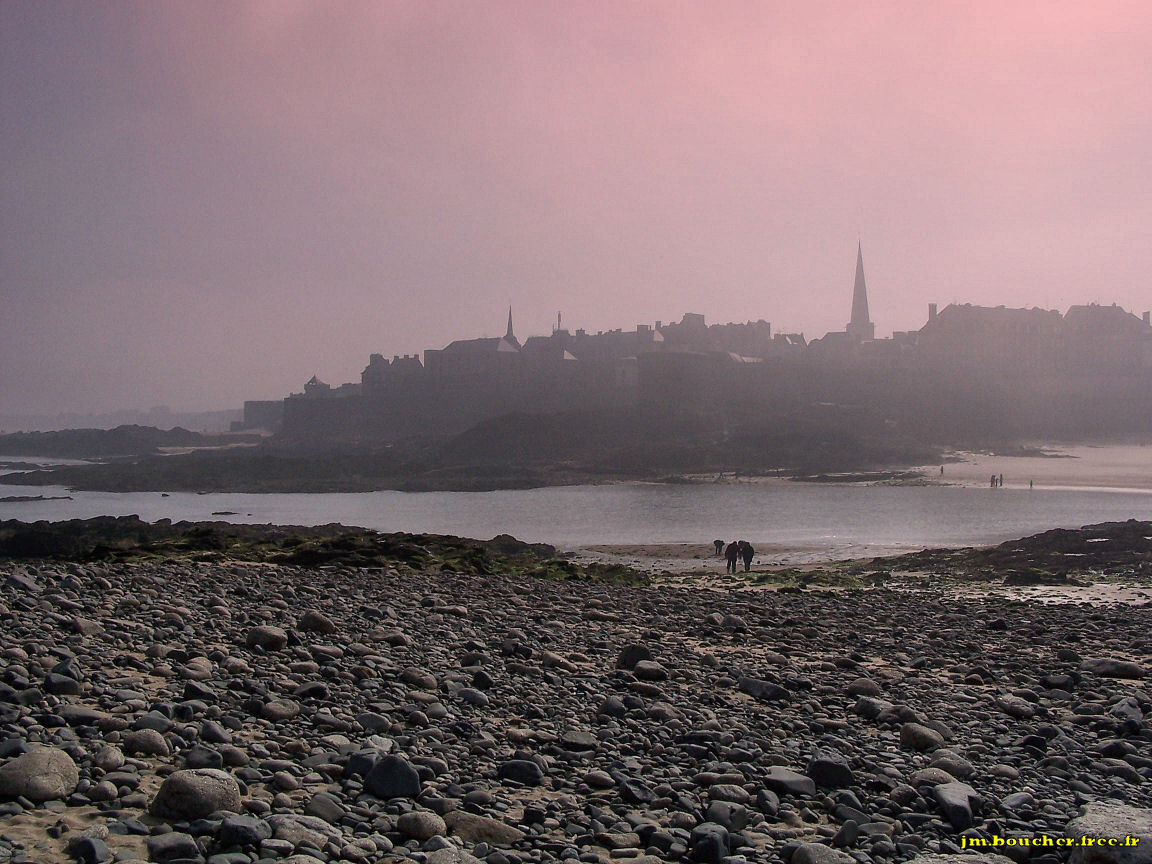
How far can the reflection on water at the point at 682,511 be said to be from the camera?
119ft

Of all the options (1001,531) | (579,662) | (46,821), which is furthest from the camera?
(1001,531)

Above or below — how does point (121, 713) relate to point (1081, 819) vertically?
above

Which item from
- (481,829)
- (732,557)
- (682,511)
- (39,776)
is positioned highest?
(39,776)

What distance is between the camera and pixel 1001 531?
36969 millimetres

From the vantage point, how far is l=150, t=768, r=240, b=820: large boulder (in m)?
4.38

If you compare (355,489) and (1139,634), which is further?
(355,489)

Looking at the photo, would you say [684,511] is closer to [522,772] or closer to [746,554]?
[746,554]

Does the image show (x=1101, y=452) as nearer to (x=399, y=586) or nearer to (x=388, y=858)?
(x=399, y=586)

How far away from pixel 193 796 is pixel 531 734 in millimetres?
2503

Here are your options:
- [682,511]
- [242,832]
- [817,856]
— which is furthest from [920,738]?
[682,511]

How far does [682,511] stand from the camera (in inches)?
1881

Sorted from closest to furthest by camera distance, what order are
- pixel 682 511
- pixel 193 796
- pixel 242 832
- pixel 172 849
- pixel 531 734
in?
pixel 172 849
pixel 242 832
pixel 193 796
pixel 531 734
pixel 682 511

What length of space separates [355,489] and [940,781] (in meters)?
59.9

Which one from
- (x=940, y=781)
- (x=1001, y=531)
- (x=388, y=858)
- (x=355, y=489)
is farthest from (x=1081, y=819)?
(x=355, y=489)
